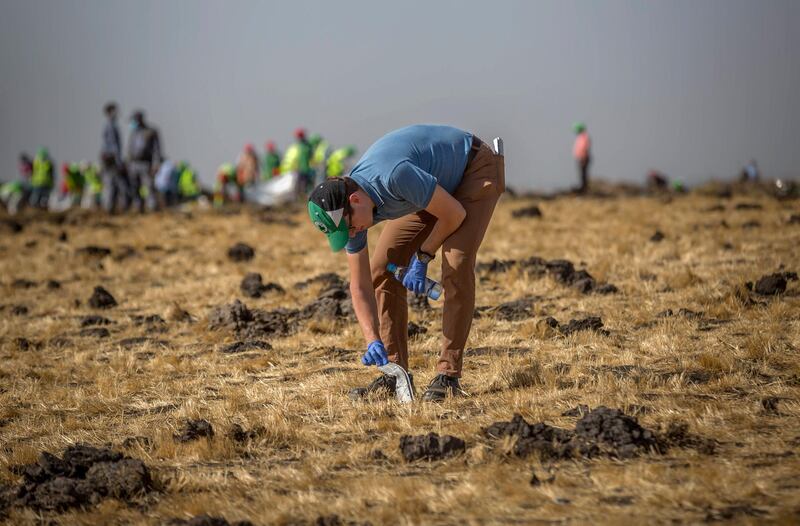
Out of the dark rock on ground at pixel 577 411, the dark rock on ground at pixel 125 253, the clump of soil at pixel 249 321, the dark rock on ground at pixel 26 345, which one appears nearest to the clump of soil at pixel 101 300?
the dark rock on ground at pixel 26 345

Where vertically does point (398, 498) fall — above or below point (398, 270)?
below

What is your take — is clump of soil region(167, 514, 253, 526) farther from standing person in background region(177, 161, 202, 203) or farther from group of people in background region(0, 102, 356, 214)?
standing person in background region(177, 161, 202, 203)

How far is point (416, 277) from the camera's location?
621 cm

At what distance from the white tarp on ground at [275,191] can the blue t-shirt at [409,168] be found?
67.2ft

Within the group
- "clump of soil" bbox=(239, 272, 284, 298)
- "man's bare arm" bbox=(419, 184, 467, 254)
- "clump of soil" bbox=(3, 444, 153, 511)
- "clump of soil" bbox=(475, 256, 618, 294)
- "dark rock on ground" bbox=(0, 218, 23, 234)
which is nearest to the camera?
"clump of soil" bbox=(3, 444, 153, 511)

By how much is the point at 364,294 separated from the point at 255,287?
5469mm

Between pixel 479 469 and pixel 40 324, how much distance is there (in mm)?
6930

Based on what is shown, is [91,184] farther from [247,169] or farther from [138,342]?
[138,342]

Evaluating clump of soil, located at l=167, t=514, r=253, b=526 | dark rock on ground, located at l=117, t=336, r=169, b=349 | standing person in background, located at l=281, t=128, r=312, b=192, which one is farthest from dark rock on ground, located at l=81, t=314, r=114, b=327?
standing person in background, located at l=281, t=128, r=312, b=192

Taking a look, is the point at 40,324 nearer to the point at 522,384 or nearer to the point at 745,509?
the point at 522,384

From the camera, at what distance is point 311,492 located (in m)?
5.03

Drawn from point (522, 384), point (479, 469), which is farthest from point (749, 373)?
point (479, 469)

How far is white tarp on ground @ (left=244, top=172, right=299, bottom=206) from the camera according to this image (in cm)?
2734

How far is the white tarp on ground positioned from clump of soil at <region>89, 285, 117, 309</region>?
1500 cm
